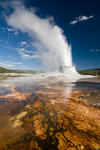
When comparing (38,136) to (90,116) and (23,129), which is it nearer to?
(23,129)

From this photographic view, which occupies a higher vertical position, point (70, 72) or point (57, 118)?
point (70, 72)

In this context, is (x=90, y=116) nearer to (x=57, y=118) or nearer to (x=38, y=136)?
(x=57, y=118)

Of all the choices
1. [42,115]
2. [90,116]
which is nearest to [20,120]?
[42,115]

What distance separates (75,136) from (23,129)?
173cm

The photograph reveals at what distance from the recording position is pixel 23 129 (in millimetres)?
2611

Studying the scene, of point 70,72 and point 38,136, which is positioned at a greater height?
point 70,72

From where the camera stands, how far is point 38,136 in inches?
92.4

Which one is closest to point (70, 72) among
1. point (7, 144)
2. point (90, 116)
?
point (90, 116)

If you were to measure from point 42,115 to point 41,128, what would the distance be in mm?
744

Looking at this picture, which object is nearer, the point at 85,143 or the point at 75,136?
the point at 85,143

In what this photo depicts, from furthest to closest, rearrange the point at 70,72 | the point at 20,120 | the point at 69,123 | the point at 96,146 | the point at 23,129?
the point at 70,72
the point at 20,120
the point at 69,123
the point at 23,129
the point at 96,146

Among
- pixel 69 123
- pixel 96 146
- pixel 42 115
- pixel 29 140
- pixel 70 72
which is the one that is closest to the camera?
pixel 96 146

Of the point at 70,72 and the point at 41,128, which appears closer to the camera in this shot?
the point at 41,128

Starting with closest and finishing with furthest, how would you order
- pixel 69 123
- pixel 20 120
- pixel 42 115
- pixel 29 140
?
pixel 29 140
pixel 69 123
pixel 20 120
pixel 42 115
